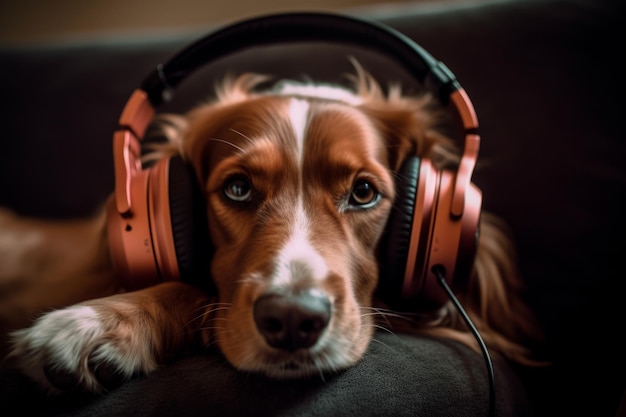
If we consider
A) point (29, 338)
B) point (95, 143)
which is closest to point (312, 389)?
point (29, 338)

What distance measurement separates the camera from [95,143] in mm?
2125

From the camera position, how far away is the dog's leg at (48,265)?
4.54 feet

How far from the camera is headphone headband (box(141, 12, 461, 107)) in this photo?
4.16ft

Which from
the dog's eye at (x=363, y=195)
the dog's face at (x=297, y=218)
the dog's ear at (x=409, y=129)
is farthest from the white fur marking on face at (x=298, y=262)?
the dog's ear at (x=409, y=129)

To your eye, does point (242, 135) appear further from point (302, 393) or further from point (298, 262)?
point (302, 393)

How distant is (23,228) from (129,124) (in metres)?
1.38

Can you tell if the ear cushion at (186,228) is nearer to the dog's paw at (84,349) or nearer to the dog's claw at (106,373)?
the dog's paw at (84,349)

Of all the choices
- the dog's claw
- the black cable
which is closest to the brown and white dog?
the dog's claw

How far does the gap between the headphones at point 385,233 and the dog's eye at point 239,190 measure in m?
0.11

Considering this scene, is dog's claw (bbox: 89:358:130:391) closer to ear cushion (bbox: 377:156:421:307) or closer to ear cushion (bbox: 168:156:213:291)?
ear cushion (bbox: 168:156:213:291)

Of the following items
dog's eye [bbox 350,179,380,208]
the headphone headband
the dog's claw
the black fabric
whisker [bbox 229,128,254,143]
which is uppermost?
the headphone headband

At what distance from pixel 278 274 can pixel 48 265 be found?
149cm

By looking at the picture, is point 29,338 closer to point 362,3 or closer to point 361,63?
point 361,63

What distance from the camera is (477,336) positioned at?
3.33 feet
